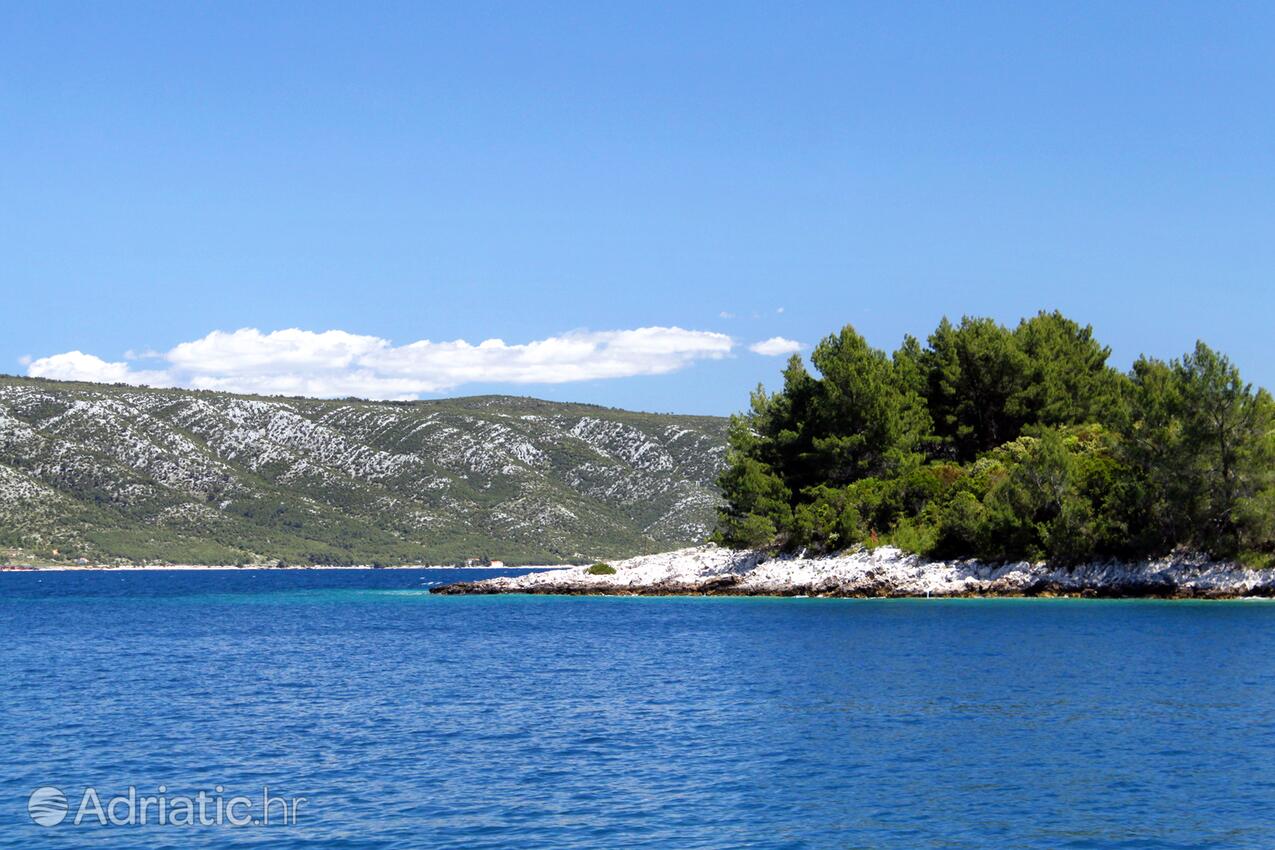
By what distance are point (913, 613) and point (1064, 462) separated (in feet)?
57.8

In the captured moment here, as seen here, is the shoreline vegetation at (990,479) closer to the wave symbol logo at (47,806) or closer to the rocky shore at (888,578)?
the rocky shore at (888,578)

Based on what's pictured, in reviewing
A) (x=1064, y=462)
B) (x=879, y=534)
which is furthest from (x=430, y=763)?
(x=879, y=534)

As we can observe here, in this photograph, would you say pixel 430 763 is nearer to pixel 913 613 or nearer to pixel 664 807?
A: pixel 664 807

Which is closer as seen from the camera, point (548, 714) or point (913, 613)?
point (548, 714)

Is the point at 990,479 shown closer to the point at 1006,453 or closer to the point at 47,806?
the point at 1006,453

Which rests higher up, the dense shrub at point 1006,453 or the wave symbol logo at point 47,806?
the dense shrub at point 1006,453

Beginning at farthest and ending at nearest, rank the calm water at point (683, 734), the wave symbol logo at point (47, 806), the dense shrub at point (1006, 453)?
the dense shrub at point (1006, 453)
the wave symbol logo at point (47, 806)
the calm water at point (683, 734)

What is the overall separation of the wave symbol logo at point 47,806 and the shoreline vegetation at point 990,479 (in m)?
66.8

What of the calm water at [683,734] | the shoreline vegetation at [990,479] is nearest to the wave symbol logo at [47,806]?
the calm water at [683,734]

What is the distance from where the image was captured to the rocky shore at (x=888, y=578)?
79250 millimetres

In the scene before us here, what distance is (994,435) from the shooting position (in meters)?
105

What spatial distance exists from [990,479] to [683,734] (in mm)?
63402

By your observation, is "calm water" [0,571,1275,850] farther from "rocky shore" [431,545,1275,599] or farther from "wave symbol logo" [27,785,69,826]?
"rocky shore" [431,545,1275,599]

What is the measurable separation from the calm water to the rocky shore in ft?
43.7
